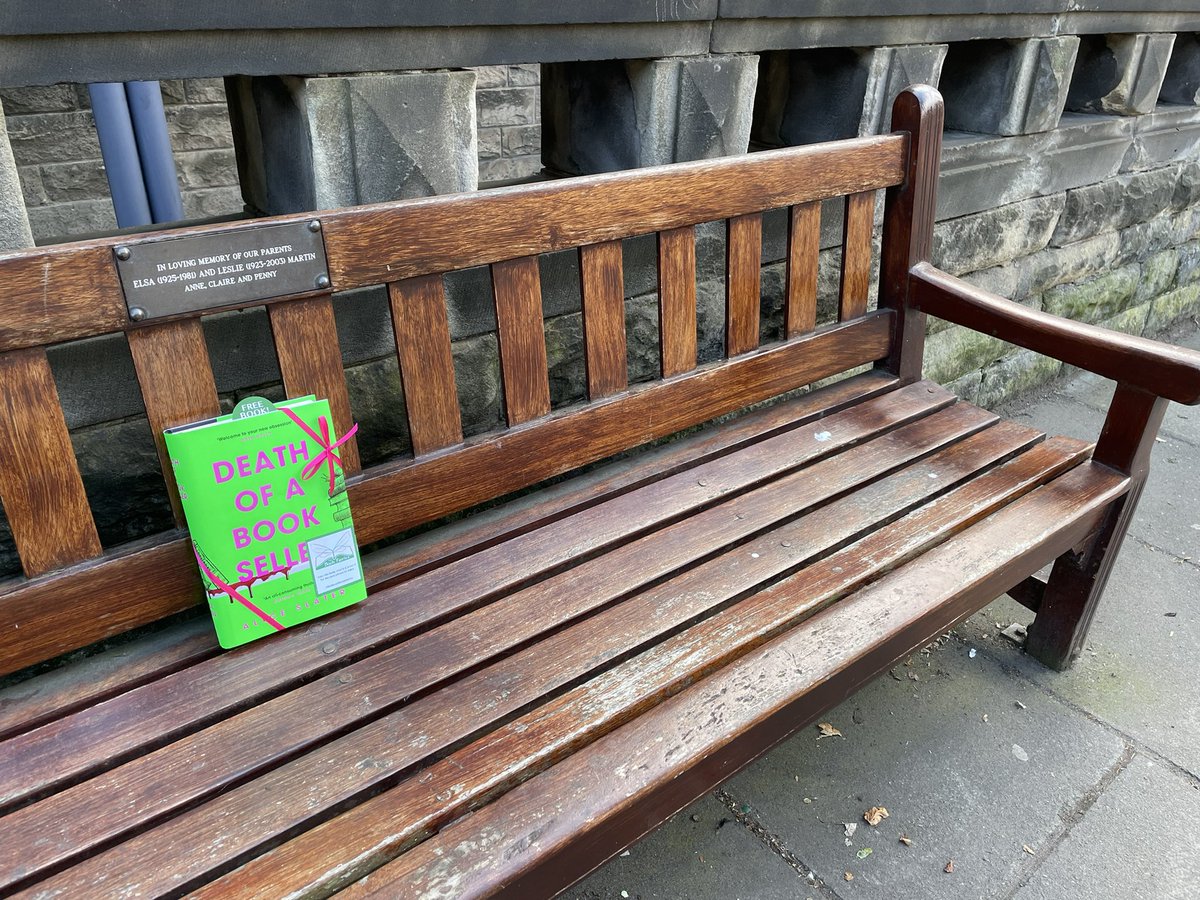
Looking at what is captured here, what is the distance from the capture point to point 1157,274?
410cm

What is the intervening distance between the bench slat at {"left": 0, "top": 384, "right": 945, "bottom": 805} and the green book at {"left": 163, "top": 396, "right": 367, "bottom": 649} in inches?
2.0

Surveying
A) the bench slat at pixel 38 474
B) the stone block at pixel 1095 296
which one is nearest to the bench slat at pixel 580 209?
the bench slat at pixel 38 474

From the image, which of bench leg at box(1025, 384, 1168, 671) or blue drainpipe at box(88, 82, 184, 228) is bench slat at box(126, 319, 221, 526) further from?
blue drainpipe at box(88, 82, 184, 228)

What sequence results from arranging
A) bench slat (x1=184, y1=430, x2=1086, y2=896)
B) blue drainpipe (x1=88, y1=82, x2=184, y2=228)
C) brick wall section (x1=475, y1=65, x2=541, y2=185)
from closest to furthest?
bench slat (x1=184, y1=430, x2=1086, y2=896) → blue drainpipe (x1=88, y1=82, x2=184, y2=228) → brick wall section (x1=475, y1=65, x2=541, y2=185)

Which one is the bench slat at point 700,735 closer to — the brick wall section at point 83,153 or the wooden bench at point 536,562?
the wooden bench at point 536,562

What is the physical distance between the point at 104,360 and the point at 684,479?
42.2 inches

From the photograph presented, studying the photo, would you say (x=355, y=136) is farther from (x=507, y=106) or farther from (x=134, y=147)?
(x=507, y=106)

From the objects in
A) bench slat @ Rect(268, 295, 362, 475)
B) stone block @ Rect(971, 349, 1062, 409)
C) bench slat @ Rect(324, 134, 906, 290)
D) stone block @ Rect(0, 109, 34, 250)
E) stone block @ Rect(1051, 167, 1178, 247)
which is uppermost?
stone block @ Rect(0, 109, 34, 250)

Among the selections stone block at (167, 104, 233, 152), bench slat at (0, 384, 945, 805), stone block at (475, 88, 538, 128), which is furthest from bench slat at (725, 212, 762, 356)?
stone block at (475, 88, 538, 128)

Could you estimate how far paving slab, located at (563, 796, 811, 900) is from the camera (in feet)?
5.52

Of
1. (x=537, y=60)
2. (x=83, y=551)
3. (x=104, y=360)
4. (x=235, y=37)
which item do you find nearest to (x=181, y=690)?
(x=83, y=551)

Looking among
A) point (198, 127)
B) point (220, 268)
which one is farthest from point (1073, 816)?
point (198, 127)

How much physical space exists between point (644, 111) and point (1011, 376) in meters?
2.23

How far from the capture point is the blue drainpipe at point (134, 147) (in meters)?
3.17
